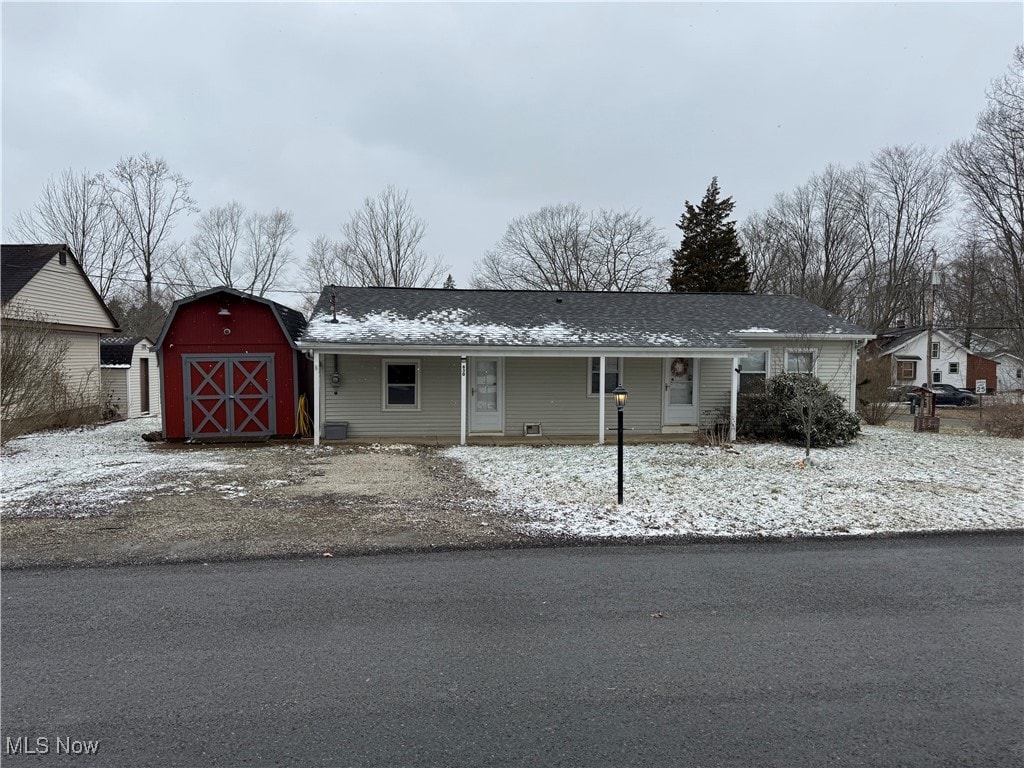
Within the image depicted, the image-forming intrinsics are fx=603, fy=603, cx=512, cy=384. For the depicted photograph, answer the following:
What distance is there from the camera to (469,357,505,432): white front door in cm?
1338

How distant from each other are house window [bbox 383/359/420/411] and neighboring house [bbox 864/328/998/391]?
37.2m

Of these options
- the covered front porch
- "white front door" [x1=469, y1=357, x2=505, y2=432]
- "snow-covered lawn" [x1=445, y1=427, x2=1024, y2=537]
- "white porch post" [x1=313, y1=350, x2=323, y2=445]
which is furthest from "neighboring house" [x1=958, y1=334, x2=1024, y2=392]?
"white porch post" [x1=313, y1=350, x2=323, y2=445]

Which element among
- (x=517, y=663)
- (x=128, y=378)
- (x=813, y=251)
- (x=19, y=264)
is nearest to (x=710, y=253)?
(x=813, y=251)

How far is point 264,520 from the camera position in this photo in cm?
627

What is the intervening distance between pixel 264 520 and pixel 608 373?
886cm

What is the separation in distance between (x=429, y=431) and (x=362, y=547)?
311 inches

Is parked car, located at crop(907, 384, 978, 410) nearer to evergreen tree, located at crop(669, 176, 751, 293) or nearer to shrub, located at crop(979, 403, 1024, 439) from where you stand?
evergreen tree, located at crop(669, 176, 751, 293)

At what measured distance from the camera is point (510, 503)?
714 centimetres

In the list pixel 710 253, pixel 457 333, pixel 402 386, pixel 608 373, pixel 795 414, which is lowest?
pixel 795 414

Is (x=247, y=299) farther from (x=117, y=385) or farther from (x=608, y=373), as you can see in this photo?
(x=117, y=385)

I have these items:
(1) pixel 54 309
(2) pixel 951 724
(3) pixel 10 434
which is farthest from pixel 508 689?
(1) pixel 54 309

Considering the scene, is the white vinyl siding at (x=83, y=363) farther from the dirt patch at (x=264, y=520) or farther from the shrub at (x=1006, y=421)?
the shrub at (x=1006, y=421)

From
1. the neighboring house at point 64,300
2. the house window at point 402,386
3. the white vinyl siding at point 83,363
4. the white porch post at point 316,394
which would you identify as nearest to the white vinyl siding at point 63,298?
the neighboring house at point 64,300

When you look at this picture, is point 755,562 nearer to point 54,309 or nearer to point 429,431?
point 429,431
